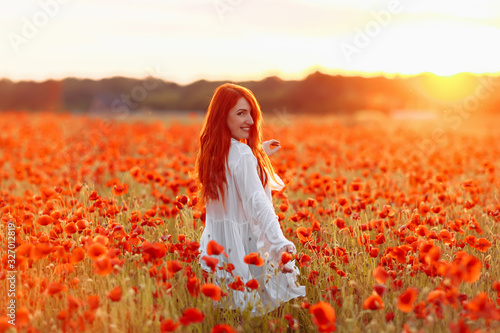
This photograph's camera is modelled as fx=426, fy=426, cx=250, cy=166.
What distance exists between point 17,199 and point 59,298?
2036 millimetres

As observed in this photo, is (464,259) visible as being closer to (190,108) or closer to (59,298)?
(59,298)

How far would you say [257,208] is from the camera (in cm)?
265

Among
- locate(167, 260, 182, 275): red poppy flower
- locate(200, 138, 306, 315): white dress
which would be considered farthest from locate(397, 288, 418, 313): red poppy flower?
locate(167, 260, 182, 275): red poppy flower

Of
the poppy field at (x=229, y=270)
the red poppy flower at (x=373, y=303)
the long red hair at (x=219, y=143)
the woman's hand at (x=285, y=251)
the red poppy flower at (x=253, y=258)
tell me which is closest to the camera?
the red poppy flower at (x=373, y=303)

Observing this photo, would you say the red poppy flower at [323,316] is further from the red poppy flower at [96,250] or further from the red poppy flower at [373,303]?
the red poppy flower at [96,250]

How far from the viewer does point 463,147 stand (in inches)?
356

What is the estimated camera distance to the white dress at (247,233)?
2.59 meters

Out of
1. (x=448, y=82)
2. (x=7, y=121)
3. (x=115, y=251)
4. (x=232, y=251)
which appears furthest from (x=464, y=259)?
(x=448, y=82)

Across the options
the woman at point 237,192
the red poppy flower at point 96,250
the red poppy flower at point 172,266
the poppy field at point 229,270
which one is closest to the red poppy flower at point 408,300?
the poppy field at point 229,270

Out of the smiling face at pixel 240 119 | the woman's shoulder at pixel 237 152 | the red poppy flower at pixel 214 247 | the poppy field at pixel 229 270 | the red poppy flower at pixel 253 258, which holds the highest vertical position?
the smiling face at pixel 240 119

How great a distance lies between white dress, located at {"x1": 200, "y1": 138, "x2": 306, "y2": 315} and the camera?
2.59m

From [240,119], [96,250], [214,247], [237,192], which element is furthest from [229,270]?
[240,119]

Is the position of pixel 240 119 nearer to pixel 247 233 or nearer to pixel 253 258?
pixel 247 233

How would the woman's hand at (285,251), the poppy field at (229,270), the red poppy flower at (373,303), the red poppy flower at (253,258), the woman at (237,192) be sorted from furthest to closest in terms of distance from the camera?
the woman at (237,192) → the woman's hand at (285,251) → the red poppy flower at (253,258) → the poppy field at (229,270) → the red poppy flower at (373,303)
